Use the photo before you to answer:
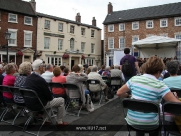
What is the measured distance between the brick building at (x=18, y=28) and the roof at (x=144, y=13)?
43.7ft

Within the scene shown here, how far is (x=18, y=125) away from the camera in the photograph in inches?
158

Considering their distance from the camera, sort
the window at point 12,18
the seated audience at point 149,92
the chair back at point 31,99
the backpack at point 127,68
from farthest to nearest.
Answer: the window at point 12,18 → the backpack at point 127,68 → the chair back at point 31,99 → the seated audience at point 149,92

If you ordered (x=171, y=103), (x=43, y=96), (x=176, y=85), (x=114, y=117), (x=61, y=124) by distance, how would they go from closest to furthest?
1. (x=171, y=103)
2. (x=176, y=85)
3. (x=43, y=96)
4. (x=61, y=124)
5. (x=114, y=117)

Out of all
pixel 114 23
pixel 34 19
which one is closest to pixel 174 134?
pixel 34 19

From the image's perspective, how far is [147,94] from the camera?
7.69 ft

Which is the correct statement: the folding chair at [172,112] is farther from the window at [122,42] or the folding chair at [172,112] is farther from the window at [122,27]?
the window at [122,27]

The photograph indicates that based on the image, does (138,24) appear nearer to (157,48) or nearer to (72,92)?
(157,48)

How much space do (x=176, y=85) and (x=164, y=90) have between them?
1102mm

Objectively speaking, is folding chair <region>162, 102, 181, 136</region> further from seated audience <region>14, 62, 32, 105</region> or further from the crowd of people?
seated audience <region>14, 62, 32, 105</region>

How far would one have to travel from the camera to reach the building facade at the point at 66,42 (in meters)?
24.0

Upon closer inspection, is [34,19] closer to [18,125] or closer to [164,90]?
[18,125]

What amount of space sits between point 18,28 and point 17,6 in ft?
10.00

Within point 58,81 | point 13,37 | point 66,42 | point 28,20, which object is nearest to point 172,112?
point 58,81

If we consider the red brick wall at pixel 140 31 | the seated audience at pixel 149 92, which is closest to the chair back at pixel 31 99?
the seated audience at pixel 149 92
